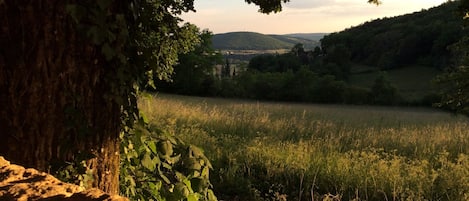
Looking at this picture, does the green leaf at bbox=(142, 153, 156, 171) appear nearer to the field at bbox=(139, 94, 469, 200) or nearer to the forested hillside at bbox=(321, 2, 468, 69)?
the field at bbox=(139, 94, 469, 200)

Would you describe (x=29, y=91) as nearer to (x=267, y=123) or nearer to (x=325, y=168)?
(x=325, y=168)

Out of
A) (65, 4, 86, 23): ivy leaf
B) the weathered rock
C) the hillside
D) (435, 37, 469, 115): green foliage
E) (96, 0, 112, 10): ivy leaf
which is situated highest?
the hillside

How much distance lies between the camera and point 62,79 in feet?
7.53

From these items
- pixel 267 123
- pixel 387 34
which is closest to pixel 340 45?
pixel 387 34

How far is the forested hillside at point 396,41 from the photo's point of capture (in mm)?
65019

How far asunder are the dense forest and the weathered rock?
119ft

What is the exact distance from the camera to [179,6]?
379 cm

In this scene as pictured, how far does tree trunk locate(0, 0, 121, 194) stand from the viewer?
7.38ft

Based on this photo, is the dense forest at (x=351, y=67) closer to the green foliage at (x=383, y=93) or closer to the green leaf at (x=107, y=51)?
the green foliage at (x=383, y=93)

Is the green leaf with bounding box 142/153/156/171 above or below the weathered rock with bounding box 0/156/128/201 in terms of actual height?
below

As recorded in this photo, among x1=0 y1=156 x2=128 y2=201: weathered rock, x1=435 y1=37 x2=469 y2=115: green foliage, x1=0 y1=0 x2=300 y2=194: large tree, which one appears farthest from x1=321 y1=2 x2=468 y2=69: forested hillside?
x1=0 y1=156 x2=128 y2=201: weathered rock

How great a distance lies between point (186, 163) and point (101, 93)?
0.60m

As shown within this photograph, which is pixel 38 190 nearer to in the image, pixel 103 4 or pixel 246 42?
pixel 103 4

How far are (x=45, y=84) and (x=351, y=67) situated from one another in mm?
75314
